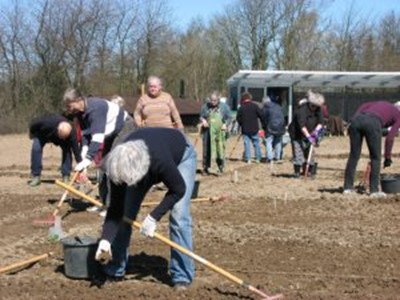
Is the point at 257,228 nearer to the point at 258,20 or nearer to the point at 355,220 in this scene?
the point at 355,220

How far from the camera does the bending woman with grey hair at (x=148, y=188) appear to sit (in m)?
5.36

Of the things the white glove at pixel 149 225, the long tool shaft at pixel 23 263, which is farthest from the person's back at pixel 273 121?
the white glove at pixel 149 225

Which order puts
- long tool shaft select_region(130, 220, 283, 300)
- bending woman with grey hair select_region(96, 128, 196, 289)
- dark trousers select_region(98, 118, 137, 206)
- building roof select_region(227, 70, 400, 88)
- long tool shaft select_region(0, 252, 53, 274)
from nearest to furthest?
bending woman with grey hair select_region(96, 128, 196, 289) → long tool shaft select_region(130, 220, 283, 300) → long tool shaft select_region(0, 252, 53, 274) → dark trousers select_region(98, 118, 137, 206) → building roof select_region(227, 70, 400, 88)

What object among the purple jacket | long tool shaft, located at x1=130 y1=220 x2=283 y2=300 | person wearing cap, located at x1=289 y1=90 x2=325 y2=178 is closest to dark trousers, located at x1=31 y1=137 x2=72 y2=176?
person wearing cap, located at x1=289 y1=90 x2=325 y2=178

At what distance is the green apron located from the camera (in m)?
15.6

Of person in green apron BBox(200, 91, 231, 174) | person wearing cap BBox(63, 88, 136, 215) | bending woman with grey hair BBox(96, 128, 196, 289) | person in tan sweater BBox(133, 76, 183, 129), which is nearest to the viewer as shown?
bending woman with grey hair BBox(96, 128, 196, 289)

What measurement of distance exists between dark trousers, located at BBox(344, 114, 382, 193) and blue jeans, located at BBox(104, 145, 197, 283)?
5.34 m

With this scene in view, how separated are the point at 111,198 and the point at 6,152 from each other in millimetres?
19574

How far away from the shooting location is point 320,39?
167 feet

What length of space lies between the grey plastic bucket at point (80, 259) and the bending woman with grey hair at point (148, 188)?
0.13 m

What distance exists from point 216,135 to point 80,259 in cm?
919

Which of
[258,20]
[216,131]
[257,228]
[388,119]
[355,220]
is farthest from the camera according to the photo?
[258,20]

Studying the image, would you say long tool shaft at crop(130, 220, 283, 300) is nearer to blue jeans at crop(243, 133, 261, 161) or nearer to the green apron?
the green apron

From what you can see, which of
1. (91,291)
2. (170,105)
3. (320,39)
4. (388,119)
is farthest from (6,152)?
(320,39)
